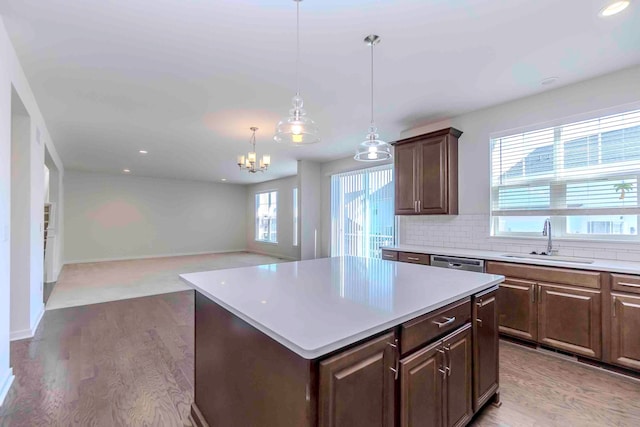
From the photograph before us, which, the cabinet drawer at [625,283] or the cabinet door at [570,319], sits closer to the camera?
the cabinet drawer at [625,283]

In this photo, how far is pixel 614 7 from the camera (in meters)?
1.95

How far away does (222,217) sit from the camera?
10781mm

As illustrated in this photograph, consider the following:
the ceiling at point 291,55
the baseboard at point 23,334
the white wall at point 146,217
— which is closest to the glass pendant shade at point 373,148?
the ceiling at point 291,55

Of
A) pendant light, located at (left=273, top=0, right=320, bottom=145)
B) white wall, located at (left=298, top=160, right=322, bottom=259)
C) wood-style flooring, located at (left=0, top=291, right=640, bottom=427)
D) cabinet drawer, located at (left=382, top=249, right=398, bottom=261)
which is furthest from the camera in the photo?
white wall, located at (left=298, top=160, right=322, bottom=259)

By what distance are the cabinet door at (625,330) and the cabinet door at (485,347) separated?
127cm

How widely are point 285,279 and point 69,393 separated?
6.07 ft

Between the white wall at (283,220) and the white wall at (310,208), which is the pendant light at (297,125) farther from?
the white wall at (283,220)

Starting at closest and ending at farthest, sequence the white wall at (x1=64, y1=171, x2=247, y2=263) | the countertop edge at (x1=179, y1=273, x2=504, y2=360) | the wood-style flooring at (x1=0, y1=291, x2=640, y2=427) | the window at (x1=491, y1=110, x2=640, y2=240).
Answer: the countertop edge at (x1=179, y1=273, x2=504, y2=360), the wood-style flooring at (x1=0, y1=291, x2=640, y2=427), the window at (x1=491, y1=110, x2=640, y2=240), the white wall at (x1=64, y1=171, x2=247, y2=263)

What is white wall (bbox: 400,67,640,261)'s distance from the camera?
9.07 ft

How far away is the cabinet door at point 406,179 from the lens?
4035 mm

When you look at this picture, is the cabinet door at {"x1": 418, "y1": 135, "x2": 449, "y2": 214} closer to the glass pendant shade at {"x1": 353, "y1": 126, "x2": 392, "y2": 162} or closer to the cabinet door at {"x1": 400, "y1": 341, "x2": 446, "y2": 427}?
the glass pendant shade at {"x1": 353, "y1": 126, "x2": 392, "y2": 162}

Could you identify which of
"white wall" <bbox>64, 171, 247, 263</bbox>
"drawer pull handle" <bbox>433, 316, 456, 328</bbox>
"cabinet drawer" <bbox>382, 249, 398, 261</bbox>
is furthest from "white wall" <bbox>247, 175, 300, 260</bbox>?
"drawer pull handle" <bbox>433, 316, 456, 328</bbox>

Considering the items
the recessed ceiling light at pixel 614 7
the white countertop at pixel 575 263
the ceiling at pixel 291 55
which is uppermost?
the recessed ceiling light at pixel 614 7

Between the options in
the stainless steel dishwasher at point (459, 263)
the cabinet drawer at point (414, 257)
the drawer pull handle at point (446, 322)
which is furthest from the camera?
the cabinet drawer at point (414, 257)
